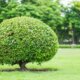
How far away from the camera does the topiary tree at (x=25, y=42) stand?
1443 cm

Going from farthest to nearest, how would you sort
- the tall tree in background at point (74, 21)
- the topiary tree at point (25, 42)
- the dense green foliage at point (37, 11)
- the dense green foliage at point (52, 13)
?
the tall tree in background at point (74, 21), the dense green foliage at point (52, 13), the dense green foliage at point (37, 11), the topiary tree at point (25, 42)

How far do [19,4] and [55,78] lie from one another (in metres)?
43.8

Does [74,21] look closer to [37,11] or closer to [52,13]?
[52,13]

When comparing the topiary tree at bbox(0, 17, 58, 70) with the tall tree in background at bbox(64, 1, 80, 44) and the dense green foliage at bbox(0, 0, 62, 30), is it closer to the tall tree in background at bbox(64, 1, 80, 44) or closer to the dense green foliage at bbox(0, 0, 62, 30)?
the dense green foliage at bbox(0, 0, 62, 30)

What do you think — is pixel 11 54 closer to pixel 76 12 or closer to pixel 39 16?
pixel 39 16

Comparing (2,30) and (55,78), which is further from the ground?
(2,30)

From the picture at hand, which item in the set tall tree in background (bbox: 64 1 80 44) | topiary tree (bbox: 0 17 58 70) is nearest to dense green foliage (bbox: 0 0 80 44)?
tall tree in background (bbox: 64 1 80 44)

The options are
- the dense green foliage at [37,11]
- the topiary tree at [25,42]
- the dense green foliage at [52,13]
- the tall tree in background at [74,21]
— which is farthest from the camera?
the tall tree in background at [74,21]

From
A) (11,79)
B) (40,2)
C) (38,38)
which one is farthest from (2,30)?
(40,2)

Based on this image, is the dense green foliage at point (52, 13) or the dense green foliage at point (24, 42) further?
the dense green foliage at point (52, 13)

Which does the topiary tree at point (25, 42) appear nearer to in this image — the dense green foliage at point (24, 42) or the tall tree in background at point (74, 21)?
the dense green foliage at point (24, 42)

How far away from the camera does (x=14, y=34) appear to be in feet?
47.7

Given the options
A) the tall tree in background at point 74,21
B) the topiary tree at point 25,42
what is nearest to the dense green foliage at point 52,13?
the tall tree in background at point 74,21

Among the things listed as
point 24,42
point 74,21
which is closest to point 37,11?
point 74,21
